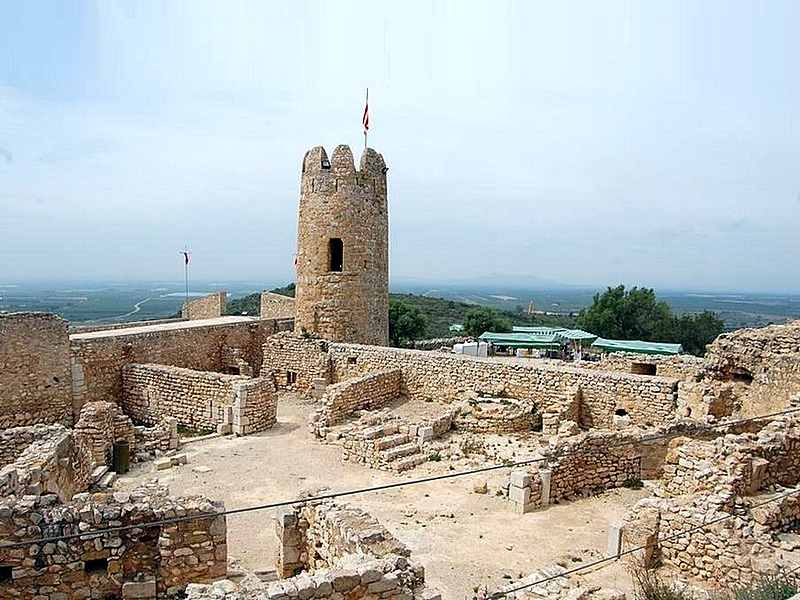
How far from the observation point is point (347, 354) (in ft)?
58.6

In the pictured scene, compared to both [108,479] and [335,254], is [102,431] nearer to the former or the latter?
[108,479]

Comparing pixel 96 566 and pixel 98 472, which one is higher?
pixel 96 566

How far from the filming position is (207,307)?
27.2 meters

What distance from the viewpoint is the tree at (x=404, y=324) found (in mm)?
40094

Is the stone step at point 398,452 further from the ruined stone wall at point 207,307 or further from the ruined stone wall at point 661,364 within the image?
the ruined stone wall at point 207,307

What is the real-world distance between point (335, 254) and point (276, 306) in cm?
695

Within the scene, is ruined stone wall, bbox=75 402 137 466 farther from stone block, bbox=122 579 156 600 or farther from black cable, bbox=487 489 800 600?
black cable, bbox=487 489 800 600

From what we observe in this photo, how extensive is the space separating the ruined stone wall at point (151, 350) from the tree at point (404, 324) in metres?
18.5

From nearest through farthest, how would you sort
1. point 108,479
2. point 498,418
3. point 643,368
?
point 108,479
point 498,418
point 643,368

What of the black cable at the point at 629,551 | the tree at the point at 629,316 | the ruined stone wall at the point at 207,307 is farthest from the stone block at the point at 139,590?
the tree at the point at 629,316

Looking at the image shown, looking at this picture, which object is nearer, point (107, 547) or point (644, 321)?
point (107, 547)

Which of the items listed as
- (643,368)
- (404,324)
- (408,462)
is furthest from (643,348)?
(408,462)

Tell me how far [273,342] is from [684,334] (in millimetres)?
33157

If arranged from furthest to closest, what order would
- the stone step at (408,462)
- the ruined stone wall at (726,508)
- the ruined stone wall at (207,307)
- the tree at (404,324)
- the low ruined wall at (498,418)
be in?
1. the tree at (404,324)
2. the ruined stone wall at (207,307)
3. the low ruined wall at (498,418)
4. the stone step at (408,462)
5. the ruined stone wall at (726,508)
